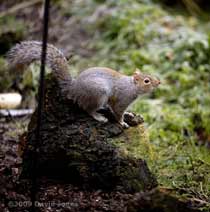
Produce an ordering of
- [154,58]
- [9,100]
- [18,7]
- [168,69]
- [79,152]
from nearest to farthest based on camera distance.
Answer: [79,152] < [9,100] < [168,69] < [154,58] < [18,7]

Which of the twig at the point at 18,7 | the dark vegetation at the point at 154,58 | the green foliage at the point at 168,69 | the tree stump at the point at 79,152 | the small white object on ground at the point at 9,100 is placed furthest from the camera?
the twig at the point at 18,7

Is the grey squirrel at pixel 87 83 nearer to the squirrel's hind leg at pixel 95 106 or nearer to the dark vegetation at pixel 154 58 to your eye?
the squirrel's hind leg at pixel 95 106

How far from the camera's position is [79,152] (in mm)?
3695

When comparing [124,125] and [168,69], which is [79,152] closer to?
[124,125]

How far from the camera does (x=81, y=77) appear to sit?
154 inches

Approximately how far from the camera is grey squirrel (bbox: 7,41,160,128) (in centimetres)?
369

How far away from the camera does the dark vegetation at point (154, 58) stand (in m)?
4.49

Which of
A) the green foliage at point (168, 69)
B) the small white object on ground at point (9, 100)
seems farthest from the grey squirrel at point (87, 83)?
the small white object on ground at point (9, 100)

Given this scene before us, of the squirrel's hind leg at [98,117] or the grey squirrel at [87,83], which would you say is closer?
the grey squirrel at [87,83]

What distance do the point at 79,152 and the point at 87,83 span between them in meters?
0.50

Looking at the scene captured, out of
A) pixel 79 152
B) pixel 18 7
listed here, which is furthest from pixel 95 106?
pixel 18 7

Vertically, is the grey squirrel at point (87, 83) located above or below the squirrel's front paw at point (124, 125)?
above

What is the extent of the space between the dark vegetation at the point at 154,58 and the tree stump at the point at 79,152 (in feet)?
0.41

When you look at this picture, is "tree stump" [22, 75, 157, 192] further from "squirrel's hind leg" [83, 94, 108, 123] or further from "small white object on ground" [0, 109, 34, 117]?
"small white object on ground" [0, 109, 34, 117]
